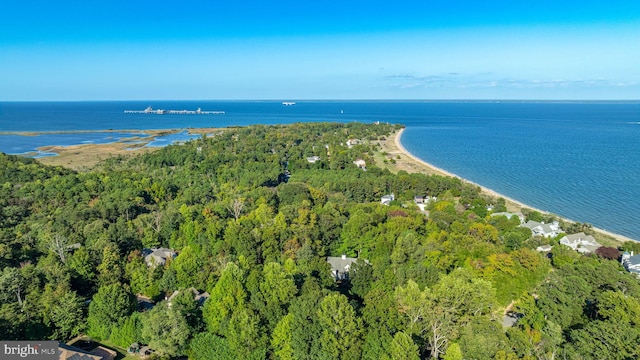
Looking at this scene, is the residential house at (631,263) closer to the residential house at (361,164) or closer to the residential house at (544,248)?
the residential house at (544,248)

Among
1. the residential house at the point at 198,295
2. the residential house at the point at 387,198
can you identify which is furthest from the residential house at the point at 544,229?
the residential house at the point at 198,295

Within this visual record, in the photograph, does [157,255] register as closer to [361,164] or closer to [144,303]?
[144,303]

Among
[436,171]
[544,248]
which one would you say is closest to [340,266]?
[544,248]

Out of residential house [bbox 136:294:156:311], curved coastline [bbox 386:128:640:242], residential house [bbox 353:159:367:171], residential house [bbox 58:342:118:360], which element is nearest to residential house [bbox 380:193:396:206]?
curved coastline [bbox 386:128:640:242]

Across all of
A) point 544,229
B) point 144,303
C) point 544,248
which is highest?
point 144,303

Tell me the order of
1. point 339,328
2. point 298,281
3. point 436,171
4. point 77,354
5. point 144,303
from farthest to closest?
point 436,171 < point 144,303 < point 298,281 < point 339,328 < point 77,354
